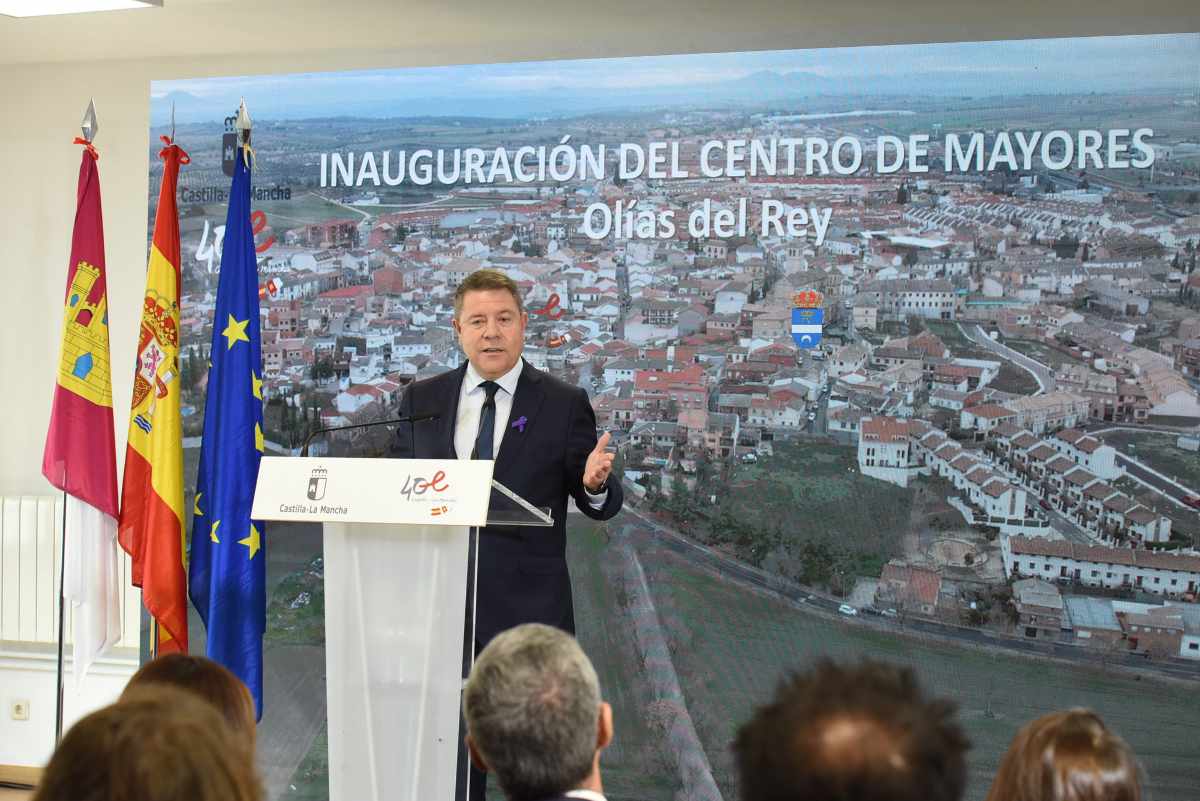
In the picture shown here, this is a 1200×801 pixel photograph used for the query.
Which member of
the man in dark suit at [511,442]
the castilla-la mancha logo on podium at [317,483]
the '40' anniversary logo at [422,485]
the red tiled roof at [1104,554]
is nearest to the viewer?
the '40' anniversary logo at [422,485]

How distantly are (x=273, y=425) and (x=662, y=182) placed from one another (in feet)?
5.70

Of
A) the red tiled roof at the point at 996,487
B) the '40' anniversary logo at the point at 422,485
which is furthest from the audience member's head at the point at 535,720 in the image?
the red tiled roof at the point at 996,487

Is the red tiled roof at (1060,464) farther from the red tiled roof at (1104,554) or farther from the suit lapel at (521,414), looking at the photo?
the suit lapel at (521,414)

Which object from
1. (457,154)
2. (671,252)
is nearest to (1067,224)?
(671,252)

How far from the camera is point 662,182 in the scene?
4.25 m

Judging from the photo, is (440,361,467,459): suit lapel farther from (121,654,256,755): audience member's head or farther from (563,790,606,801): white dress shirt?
(563,790,606,801): white dress shirt

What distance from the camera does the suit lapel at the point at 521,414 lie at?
3287 mm

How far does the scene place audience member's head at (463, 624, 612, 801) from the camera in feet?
5.20

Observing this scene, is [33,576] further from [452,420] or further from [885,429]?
[885,429]

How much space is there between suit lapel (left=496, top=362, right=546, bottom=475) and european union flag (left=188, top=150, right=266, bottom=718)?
1104 mm

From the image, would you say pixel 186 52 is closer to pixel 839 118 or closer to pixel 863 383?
pixel 839 118

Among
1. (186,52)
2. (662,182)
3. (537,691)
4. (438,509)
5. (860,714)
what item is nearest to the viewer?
(860,714)

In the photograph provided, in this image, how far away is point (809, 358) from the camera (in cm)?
415

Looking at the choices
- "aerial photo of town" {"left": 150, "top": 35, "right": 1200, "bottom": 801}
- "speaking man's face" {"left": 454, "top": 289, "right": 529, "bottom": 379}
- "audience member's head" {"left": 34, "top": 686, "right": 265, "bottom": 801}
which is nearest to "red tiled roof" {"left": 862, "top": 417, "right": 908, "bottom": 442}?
"aerial photo of town" {"left": 150, "top": 35, "right": 1200, "bottom": 801}
